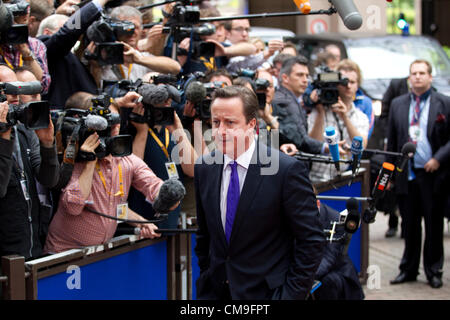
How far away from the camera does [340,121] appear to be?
827 cm

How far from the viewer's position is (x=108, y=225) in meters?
5.43

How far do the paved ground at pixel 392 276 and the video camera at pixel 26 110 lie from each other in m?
4.49

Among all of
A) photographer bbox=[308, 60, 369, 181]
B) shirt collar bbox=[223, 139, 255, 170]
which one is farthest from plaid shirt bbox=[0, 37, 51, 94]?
photographer bbox=[308, 60, 369, 181]

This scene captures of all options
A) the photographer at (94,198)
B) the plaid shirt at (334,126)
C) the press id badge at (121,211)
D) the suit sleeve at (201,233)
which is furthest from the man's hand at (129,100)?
the plaid shirt at (334,126)

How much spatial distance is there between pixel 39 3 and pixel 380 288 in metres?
4.63

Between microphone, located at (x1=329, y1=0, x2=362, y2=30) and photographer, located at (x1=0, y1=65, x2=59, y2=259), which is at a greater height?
microphone, located at (x1=329, y1=0, x2=362, y2=30)

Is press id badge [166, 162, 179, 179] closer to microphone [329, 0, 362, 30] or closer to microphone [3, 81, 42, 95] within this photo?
microphone [3, 81, 42, 95]

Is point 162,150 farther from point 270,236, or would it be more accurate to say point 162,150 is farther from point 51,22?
point 270,236

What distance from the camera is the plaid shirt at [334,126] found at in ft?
26.6

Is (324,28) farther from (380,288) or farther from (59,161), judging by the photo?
(59,161)

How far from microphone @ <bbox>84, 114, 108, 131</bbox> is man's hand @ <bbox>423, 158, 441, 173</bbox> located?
451 cm

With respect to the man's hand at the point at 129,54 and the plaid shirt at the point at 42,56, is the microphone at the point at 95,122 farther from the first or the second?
the man's hand at the point at 129,54

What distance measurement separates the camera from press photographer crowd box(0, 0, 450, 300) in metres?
4.18
